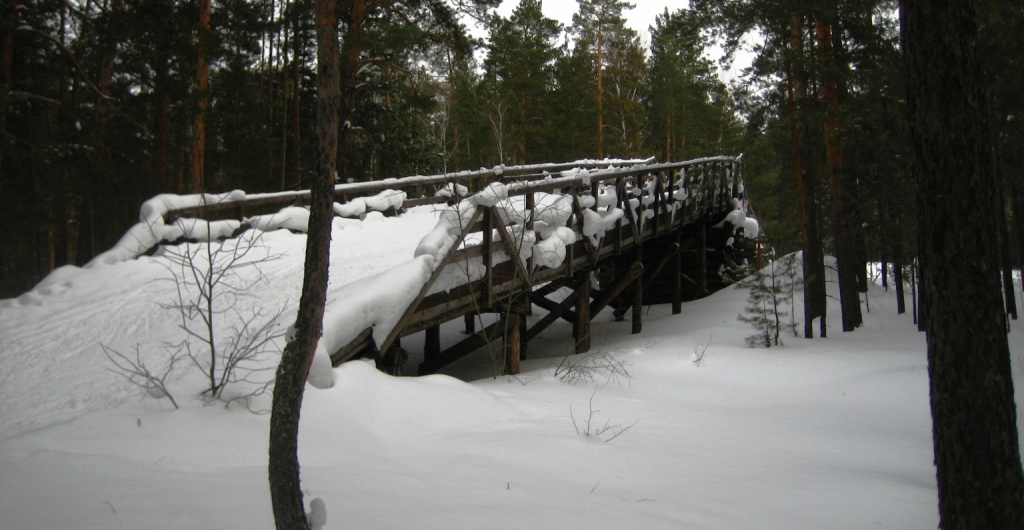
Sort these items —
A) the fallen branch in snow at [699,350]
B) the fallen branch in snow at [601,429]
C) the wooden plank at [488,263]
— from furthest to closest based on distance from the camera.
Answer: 1. the fallen branch in snow at [699,350]
2. the wooden plank at [488,263]
3. the fallen branch in snow at [601,429]

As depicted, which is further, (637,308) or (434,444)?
(637,308)

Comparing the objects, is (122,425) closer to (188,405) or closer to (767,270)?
(188,405)

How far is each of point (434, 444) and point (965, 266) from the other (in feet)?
10.5

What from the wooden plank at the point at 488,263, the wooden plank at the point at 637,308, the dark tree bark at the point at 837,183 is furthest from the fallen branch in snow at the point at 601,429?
the dark tree bark at the point at 837,183

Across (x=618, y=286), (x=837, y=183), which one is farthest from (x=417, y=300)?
(x=837, y=183)

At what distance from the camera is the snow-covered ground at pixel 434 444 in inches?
127

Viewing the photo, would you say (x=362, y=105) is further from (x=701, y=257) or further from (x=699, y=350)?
(x=699, y=350)

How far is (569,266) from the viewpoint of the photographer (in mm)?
9531

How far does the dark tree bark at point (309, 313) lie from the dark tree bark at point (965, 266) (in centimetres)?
258

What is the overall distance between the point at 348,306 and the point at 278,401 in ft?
10.7

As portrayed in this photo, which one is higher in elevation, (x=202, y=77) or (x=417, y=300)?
(x=202, y=77)

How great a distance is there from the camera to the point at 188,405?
14.7 feet

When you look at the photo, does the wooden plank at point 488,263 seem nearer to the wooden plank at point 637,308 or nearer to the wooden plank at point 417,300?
the wooden plank at point 417,300

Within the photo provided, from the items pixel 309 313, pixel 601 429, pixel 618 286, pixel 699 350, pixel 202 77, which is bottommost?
pixel 699 350
